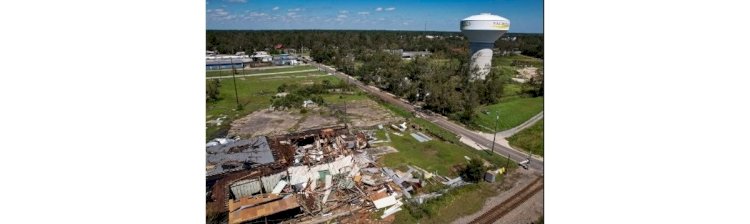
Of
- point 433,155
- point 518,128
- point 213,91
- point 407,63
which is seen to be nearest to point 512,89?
point 518,128

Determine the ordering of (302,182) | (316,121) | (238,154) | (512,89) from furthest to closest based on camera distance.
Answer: (512,89) → (316,121) → (238,154) → (302,182)

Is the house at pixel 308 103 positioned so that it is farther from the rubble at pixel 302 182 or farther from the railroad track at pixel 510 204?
the railroad track at pixel 510 204

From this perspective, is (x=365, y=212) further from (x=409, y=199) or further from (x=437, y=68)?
(x=437, y=68)

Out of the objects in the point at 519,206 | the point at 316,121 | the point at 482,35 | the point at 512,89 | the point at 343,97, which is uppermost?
the point at 482,35

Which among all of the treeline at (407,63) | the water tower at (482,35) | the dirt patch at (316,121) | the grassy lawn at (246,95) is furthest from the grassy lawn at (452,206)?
the grassy lawn at (246,95)

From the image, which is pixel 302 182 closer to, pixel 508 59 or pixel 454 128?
pixel 454 128

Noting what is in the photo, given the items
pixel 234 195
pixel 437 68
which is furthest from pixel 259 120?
pixel 437 68
